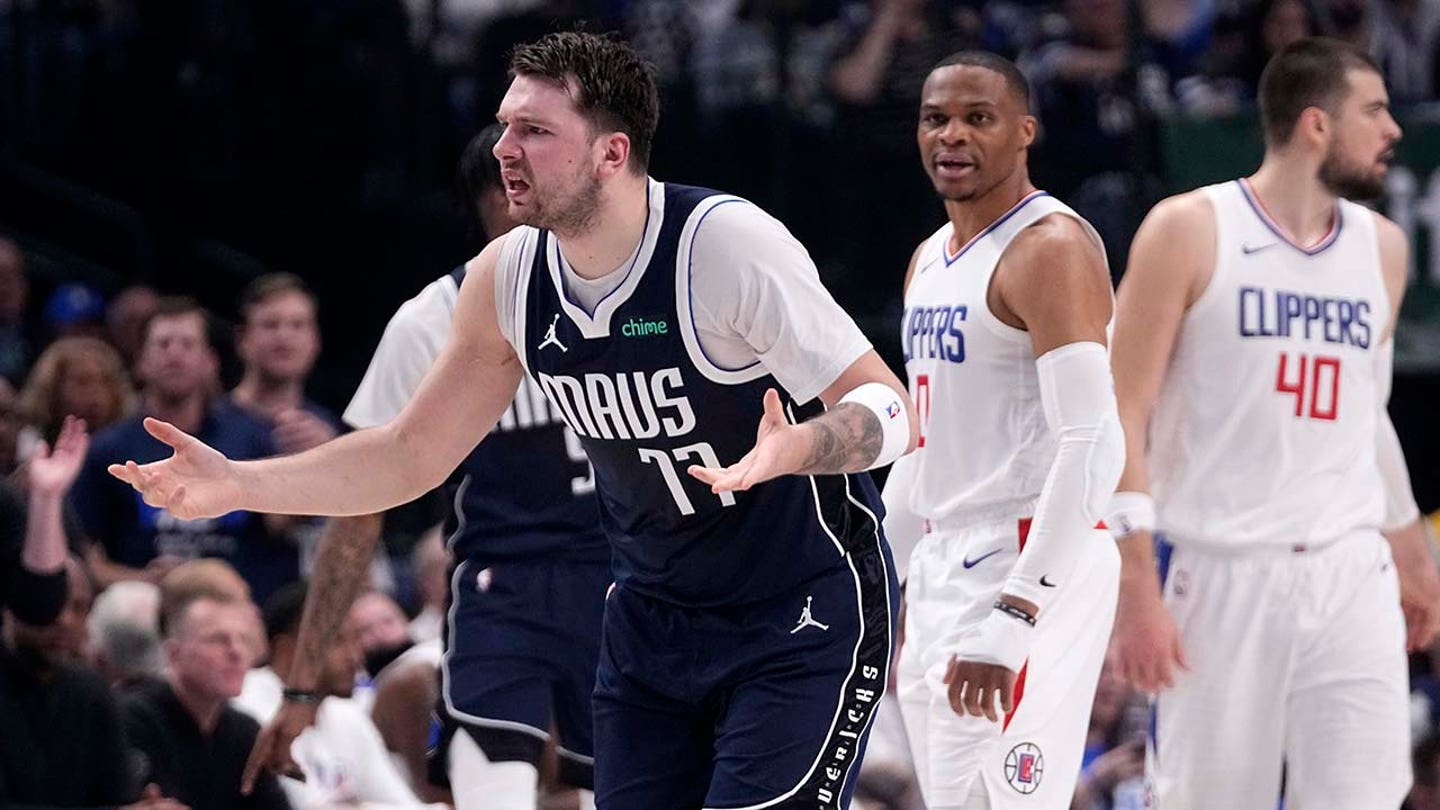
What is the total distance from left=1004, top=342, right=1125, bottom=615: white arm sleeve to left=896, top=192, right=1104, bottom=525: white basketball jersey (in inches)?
8.3

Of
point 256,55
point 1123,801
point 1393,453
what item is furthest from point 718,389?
point 256,55

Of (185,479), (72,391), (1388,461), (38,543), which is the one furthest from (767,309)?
(72,391)

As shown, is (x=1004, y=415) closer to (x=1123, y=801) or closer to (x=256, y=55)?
(x=1123, y=801)

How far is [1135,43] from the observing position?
10992mm

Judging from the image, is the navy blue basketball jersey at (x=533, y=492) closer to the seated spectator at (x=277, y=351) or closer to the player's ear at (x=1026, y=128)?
the player's ear at (x=1026, y=128)

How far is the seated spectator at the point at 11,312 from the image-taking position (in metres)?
11.4

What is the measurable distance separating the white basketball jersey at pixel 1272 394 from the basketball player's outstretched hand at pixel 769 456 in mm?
2287

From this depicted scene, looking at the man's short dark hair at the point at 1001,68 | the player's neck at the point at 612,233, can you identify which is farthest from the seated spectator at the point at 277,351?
the player's neck at the point at 612,233

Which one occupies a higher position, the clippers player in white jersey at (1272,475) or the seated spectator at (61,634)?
the clippers player in white jersey at (1272,475)

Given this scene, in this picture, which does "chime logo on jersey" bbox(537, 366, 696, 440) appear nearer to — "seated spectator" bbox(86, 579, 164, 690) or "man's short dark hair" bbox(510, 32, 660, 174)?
"man's short dark hair" bbox(510, 32, 660, 174)

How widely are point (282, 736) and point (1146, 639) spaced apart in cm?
230

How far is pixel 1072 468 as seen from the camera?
5.20 meters

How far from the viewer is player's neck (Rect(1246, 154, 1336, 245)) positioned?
20.7ft

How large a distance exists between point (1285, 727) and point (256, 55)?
9.05 metres
